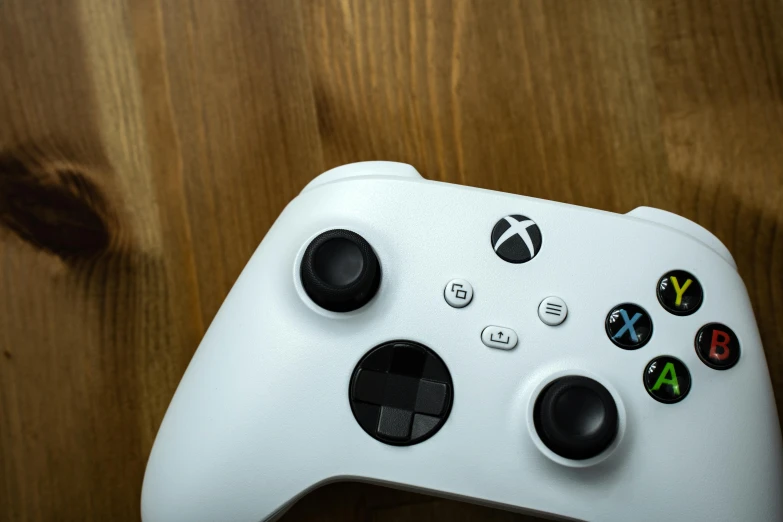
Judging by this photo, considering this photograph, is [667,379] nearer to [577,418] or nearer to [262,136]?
[577,418]

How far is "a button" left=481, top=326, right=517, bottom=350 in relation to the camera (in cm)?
42

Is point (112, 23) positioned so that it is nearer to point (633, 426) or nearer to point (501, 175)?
point (501, 175)

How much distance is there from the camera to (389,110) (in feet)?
1.76

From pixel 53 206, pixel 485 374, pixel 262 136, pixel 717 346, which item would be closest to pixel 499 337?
pixel 485 374

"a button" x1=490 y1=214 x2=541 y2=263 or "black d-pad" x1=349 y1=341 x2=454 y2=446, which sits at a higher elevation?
"a button" x1=490 y1=214 x2=541 y2=263

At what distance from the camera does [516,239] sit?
43 cm

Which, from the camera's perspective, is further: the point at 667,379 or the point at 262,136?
the point at 262,136

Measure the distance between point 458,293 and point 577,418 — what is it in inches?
4.1

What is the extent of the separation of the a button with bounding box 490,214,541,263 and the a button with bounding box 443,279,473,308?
0.03 m

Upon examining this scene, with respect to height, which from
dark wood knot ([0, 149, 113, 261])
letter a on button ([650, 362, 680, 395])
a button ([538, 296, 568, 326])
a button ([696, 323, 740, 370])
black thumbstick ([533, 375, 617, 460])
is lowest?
black thumbstick ([533, 375, 617, 460])

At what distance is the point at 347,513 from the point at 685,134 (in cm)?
41

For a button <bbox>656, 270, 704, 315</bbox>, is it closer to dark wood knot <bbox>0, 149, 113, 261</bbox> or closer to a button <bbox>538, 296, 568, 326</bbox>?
a button <bbox>538, 296, 568, 326</bbox>

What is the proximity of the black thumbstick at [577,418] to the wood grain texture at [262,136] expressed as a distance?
0.19m

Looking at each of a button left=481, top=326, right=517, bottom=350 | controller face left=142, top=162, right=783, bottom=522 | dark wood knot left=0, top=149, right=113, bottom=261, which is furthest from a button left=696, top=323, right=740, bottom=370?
dark wood knot left=0, top=149, right=113, bottom=261
